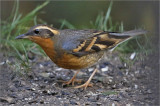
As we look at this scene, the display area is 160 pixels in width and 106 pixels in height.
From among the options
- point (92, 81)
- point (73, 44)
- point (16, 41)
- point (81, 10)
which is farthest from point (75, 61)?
point (81, 10)

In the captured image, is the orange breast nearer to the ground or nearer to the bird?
the bird

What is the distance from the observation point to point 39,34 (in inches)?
275

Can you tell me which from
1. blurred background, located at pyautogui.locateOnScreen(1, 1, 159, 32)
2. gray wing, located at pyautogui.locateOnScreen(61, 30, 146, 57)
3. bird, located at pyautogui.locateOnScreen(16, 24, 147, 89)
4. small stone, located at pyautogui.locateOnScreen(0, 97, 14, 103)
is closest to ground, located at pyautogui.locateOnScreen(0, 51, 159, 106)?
small stone, located at pyautogui.locateOnScreen(0, 97, 14, 103)

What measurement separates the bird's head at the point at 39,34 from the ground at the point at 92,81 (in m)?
0.90

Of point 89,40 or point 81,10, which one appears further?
point 81,10

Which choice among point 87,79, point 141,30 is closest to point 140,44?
point 141,30

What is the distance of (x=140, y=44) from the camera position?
334 inches

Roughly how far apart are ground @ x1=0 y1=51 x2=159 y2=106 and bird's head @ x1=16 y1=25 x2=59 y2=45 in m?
0.90

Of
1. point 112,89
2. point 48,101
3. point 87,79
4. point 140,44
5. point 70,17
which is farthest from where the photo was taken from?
point 70,17

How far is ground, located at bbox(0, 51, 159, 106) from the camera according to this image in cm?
653

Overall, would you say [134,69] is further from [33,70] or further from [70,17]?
[70,17]

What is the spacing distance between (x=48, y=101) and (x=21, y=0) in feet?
24.5

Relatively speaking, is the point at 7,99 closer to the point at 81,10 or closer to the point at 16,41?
the point at 16,41

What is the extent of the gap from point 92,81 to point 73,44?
0.99 metres
